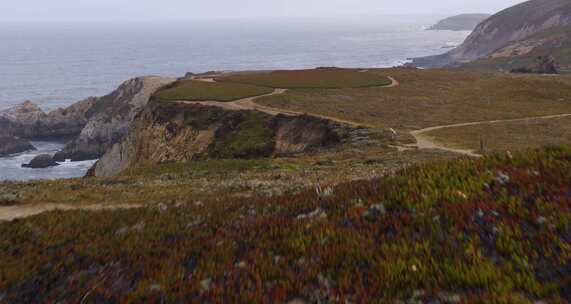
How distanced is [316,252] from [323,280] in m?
0.81

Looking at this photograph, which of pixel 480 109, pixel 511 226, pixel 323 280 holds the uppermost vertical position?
pixel 511 226

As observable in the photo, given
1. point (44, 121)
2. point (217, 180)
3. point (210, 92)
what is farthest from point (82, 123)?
point (217, 180)

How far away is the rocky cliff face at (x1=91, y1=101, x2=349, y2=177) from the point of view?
4281 cm

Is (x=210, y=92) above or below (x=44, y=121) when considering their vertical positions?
above

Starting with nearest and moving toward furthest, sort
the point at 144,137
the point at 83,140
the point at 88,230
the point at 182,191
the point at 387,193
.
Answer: the point at 387,193 < the point at 88,230 < the point at 182,191 < the point at 144,137 < the point at 83,140

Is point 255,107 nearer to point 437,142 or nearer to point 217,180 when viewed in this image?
point 437,142

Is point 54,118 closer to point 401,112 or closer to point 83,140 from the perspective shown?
point 83,140

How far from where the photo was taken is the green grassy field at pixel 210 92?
59688 millimetres

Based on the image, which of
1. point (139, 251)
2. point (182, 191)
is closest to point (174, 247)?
point (139, 251)

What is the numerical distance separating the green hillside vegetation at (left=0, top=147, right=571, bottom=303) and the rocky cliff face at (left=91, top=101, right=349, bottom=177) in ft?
104

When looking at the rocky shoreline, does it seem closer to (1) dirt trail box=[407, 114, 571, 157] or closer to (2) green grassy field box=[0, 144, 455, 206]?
(2) green grassy field box=[0, 144, 455, 206]

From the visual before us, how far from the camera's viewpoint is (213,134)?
48.9m

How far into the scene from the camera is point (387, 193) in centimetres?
823

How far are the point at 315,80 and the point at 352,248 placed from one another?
68.6m
